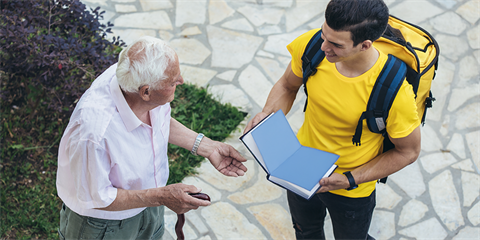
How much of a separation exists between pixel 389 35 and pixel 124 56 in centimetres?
141

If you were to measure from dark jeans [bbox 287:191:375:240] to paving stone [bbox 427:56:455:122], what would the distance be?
261 centimetres

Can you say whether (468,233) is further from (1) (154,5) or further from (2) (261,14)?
(1) (154,5)

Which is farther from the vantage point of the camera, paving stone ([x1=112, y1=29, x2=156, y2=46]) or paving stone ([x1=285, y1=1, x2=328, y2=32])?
paving stone ([x1=285, y1=1, x2=328, y2=32])

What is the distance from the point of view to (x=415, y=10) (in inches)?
230

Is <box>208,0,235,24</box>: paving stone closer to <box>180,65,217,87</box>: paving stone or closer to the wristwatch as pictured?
<box>180,65,217,87</box>: paving stone

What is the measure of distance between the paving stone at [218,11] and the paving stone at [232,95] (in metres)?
1.27

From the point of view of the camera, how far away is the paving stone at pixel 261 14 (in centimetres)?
564

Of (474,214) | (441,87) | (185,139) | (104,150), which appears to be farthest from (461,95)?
(104,150)

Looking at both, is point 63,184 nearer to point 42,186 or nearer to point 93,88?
point 93,88

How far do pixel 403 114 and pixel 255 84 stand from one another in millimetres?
3016

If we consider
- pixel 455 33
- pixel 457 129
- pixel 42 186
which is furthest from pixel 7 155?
pixel 455 33

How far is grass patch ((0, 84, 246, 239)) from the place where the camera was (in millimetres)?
3357

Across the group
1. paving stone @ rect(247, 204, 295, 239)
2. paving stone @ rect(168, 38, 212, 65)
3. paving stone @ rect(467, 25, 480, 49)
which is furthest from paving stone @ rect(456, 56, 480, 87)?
paving stone @ rect(168, 38, 212, 65)

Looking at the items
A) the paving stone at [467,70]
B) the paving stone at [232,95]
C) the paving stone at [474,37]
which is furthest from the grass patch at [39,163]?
the paving stone at [474,37]
